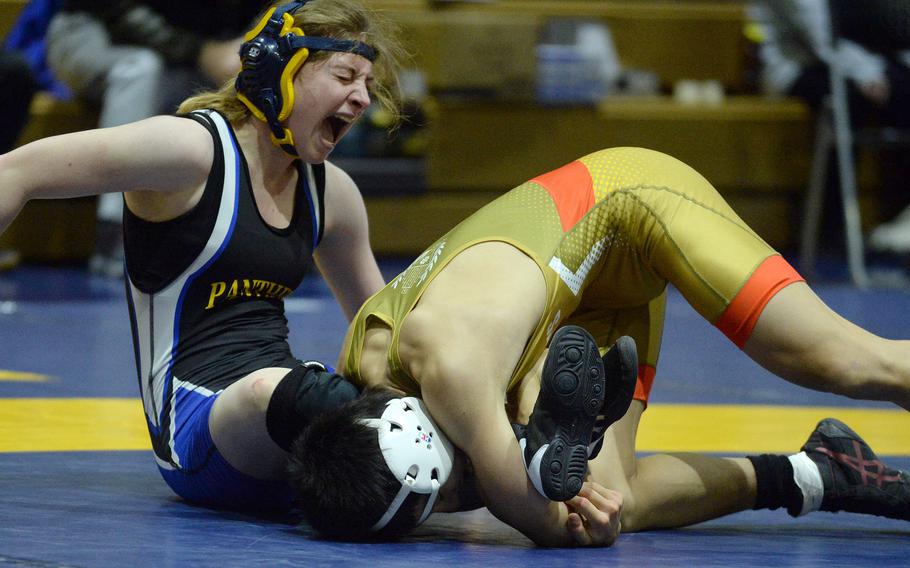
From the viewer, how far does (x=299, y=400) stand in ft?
9.04

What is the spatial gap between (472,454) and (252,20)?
510 centimetres

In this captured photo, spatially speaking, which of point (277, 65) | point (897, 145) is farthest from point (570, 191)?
point (897, 145)

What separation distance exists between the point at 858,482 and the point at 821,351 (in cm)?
36

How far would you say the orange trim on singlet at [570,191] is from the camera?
3.01 m

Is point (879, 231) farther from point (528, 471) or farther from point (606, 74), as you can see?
point (528, 471)

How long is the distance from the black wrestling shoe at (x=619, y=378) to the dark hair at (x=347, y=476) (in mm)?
351

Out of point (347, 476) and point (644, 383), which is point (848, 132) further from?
point (347, 476)

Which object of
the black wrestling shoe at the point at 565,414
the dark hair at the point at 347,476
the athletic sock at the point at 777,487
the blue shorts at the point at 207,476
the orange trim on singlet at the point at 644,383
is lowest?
the blue shorts at the point at 207,476

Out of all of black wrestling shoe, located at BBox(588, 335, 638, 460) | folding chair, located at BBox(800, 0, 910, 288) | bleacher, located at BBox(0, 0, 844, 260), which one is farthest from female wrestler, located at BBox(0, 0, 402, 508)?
folding chair, located at BBox(800, 0, 910, 288)

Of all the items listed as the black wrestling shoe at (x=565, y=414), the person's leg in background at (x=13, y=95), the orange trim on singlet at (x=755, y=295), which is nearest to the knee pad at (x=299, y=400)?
the black wrestling shoe at (x=565, y=414)

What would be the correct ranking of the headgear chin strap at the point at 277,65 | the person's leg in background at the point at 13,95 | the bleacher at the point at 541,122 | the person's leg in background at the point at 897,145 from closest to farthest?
the headgear chin strap at the point at 277,65 → the person's leg in background at the point at 13,95 → the person's leg in background at the point at 897,145 → the bleacher at the point at 541,122

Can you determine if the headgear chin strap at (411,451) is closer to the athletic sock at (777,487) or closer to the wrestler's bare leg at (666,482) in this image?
the wrestler's bare leg at (666,482)

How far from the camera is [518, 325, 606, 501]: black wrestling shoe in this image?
8.45 ft

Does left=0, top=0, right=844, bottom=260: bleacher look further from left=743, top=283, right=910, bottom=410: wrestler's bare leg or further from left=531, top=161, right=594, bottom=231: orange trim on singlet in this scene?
left=743, top=283, right=910, bottom=410: wrestler's bare leg
